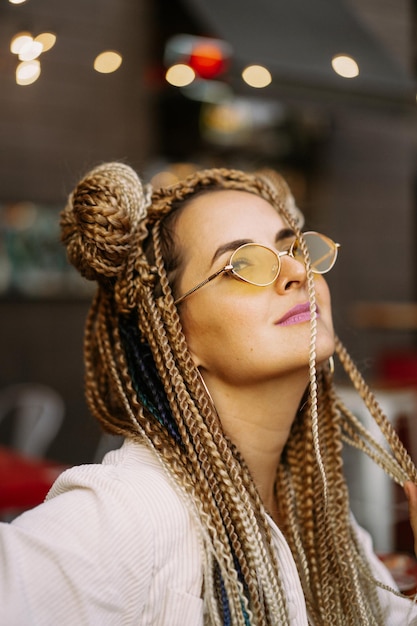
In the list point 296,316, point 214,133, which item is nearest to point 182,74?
point 214,133

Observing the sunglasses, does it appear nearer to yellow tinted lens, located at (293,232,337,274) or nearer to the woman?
the woman

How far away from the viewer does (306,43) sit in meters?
4.72

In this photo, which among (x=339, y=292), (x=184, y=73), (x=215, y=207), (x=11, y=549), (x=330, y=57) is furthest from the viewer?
(x=339, y=292)

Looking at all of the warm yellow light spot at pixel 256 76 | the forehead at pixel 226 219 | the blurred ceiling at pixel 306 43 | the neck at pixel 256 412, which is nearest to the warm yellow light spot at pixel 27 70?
the forehead at pixel 226 219

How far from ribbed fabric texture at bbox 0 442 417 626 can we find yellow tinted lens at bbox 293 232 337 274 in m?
0.62

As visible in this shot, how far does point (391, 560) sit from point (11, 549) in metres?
1.19

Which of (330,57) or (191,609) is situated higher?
(330,57)

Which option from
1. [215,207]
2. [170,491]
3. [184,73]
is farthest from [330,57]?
[170,491]

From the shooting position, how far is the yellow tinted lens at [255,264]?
153cm

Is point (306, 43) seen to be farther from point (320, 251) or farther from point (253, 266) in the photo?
point (253, 266)

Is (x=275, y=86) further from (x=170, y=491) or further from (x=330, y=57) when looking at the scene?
(x=170, y=491)

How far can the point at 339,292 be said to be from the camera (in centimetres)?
695

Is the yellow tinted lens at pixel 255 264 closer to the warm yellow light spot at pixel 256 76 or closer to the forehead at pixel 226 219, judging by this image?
the forehead at pixel 226 219

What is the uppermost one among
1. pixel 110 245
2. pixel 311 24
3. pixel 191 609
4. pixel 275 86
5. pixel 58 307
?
pixel 311 24
